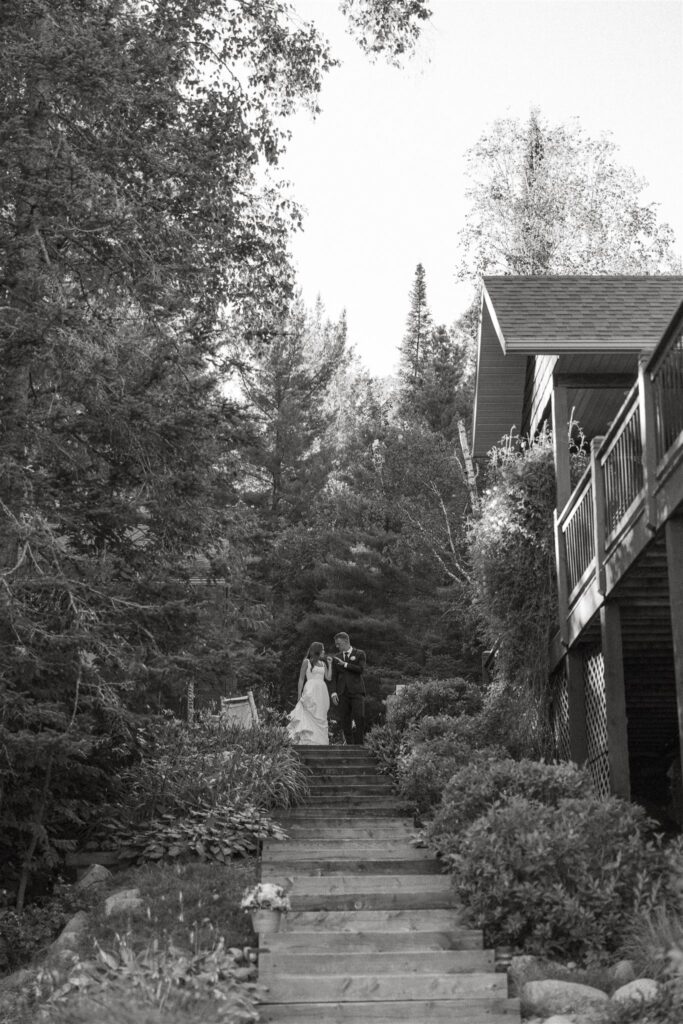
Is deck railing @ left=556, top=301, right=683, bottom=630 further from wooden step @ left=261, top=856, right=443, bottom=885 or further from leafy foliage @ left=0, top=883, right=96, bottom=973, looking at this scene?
leafy foliage @ left=0, top=883, right=96, bottom=973

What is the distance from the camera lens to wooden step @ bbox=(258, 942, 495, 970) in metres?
7.59

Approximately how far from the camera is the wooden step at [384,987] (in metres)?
7.19

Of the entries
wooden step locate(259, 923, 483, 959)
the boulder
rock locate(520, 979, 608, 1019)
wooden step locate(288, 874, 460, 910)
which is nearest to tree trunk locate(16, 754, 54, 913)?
wooden step locate(288, 874, 460, 910)

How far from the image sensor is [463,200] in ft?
117

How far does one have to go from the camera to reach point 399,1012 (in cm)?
699

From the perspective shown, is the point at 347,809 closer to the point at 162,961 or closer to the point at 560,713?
the point at 560,713

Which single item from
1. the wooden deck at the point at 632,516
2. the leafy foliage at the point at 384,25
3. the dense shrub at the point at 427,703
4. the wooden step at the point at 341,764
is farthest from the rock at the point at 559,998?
the leafy foliage at the point at 384,25

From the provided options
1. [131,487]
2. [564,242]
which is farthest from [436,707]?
[564,242]

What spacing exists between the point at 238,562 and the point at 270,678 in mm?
16343

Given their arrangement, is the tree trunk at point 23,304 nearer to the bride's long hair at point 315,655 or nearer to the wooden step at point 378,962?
the wooden step at point 378,962

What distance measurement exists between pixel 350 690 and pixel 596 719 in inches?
192

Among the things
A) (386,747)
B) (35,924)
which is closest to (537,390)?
(386,747)

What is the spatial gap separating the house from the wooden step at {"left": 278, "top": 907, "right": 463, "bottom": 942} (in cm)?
221

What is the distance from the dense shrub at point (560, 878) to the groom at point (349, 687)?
7.14m
